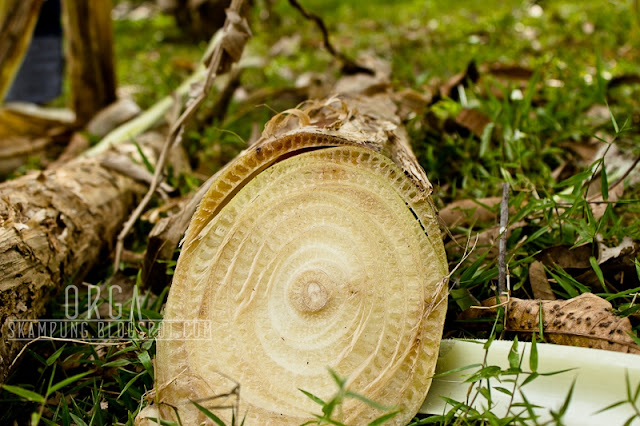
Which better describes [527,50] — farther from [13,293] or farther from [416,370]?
[13,293]

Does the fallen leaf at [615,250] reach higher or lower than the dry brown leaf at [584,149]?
lower

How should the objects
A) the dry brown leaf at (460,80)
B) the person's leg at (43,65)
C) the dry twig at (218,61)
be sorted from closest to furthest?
the dry twig at (218,61) < the dry brown leaf at (460,80) < the person's leg at (43,65)

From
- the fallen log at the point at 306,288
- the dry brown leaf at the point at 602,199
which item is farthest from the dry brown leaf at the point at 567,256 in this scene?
the fallen log at the point at 306,288

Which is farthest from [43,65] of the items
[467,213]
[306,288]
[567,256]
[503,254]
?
[567,256]

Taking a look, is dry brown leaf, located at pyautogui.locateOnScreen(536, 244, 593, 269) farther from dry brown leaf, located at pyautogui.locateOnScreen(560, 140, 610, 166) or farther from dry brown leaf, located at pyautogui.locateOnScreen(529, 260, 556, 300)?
dry brown leaf, located at pyautogui.locateOnScreen(560, 140, 610, 166)

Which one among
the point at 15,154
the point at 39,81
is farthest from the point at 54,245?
the point at 39,81

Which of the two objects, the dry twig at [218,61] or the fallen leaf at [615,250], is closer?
the fallen leaf at [615,250]

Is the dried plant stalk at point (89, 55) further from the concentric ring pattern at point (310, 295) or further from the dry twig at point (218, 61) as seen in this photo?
the concentric ring pattern at point (310, 295)

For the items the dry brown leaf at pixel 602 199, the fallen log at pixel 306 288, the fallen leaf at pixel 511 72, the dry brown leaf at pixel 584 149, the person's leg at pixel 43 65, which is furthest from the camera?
the person's leg at pixel 43 65
